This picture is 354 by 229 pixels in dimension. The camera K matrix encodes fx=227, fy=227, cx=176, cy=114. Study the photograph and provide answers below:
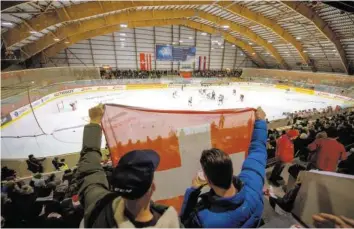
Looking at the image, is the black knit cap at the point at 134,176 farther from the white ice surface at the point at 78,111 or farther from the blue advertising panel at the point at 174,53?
the blue advertising panel at the point at 174,53

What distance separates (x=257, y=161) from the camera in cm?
204

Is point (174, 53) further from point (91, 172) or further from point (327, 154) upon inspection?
point (91, 172)

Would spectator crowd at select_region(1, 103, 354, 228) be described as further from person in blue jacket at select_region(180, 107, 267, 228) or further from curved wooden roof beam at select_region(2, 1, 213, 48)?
curved wooden roof beam at select_region(2, 1, 213, 48)

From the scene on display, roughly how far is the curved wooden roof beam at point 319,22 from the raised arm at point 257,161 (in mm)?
21485

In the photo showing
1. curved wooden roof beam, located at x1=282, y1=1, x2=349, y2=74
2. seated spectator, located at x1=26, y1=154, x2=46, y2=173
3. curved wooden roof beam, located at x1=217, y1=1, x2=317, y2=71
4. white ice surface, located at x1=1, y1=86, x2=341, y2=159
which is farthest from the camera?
curved wooden roof beam, located at x1=217, y1=1, x2=317, y2=71

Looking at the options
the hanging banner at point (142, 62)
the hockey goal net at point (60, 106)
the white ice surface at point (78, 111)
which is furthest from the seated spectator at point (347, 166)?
the hanging banner at point (142, 62)

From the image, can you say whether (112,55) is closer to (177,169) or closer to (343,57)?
(343,57)

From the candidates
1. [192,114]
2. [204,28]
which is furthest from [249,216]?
[204,28]

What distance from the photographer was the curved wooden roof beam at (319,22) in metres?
20.4

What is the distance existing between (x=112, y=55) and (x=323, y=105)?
2726 centimetres

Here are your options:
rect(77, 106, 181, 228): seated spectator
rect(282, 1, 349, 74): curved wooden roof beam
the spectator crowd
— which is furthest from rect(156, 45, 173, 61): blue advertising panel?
rect(77, 106, 181, 228): seated spectator

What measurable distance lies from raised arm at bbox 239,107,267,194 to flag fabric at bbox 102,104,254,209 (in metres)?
0.72

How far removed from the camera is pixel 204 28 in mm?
34812

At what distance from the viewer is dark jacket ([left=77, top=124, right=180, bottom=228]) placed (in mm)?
1291
